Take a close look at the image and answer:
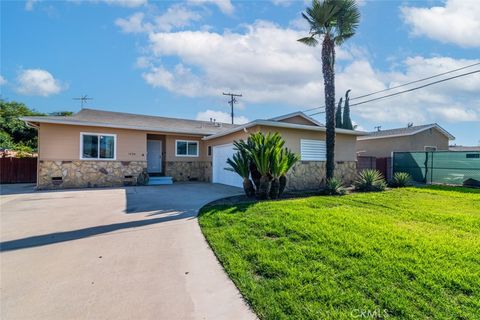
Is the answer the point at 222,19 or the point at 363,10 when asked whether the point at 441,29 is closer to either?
the point at 363,10

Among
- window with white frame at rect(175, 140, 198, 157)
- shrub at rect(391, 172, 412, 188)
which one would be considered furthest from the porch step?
shrub at rect(391, 172, 412, 188)

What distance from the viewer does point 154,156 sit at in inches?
660

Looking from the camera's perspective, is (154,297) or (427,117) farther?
(427,117)

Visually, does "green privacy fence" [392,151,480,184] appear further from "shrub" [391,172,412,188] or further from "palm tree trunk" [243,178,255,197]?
"palm tree trunk" [243,178,255,197]

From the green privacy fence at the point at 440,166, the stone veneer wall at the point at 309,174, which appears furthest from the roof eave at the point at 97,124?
the green privacy fence at the point at 440,166

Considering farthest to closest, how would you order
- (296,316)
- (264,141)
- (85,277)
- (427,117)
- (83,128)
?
(427,117) → (83,128) → (264,141) → (85,277) → (296,316)

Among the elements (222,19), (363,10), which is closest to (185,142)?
(222,19)

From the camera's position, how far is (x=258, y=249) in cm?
398

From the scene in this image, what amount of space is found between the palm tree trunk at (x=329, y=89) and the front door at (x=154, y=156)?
11222 millimetres

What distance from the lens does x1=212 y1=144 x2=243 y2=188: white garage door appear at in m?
13.0

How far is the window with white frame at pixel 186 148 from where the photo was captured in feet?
53.2

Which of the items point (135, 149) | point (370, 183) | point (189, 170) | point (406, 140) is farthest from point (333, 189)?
point (406, 140)

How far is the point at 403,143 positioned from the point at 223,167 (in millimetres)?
14729

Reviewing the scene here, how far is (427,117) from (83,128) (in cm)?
3019
